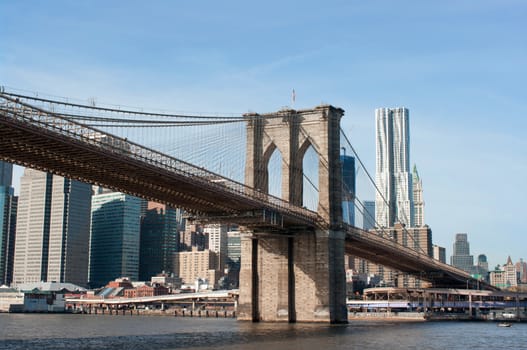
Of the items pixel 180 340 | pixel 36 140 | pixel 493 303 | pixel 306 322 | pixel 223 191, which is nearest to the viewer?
pixel 36 140

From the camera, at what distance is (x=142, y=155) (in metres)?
56.0

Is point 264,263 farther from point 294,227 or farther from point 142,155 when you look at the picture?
point 142,155

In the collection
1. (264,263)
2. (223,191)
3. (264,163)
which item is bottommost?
(264,263)

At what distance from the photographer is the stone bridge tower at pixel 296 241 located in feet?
251

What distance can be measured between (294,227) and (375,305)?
209 feet

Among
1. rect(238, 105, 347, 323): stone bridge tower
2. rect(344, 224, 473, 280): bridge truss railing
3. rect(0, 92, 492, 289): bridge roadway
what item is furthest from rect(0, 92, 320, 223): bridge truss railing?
rect(344, 224, 473, 280): bridge truss railing

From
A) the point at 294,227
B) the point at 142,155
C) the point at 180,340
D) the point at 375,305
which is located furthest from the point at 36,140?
the point at 375,305

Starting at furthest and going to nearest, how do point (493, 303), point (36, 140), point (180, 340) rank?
point (493, 303)
point (180, 340)
point (36, 140)

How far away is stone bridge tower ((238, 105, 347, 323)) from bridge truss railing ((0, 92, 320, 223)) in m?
5.45

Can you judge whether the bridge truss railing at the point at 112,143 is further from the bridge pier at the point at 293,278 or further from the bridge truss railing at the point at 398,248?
the bridge truss railing at the point at 398,248

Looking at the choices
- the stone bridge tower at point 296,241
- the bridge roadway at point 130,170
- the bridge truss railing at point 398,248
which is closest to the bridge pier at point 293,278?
the stone bridge tower at point 296,241

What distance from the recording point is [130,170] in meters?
54.6

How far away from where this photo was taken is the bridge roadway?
4544 centimetres

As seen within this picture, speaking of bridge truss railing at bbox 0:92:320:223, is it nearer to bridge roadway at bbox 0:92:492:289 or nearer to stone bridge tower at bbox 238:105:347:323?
bridge roadway at bbox 0:92:492:289
